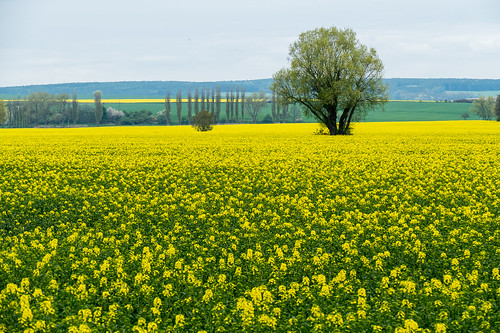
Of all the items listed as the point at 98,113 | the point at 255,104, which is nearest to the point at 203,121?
the point at 98,113

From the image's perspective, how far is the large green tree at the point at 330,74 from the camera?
60.0 m

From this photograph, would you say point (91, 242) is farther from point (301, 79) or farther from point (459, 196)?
point (301, 79)

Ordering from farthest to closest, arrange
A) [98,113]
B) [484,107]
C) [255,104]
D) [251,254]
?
[255,104] → [484,107] → [98,113] → [251,254]

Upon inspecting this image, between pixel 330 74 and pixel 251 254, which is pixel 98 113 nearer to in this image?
pixel 330 74

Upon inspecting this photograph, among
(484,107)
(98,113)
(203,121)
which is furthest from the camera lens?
(484,107)

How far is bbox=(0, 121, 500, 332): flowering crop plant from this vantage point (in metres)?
8.23

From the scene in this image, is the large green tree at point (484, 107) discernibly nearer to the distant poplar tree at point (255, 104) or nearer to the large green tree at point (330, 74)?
the distant poplar tree at point (255, 104)

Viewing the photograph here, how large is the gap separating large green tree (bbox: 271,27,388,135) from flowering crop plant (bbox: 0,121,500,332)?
1428 inches

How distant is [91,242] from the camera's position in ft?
43.2

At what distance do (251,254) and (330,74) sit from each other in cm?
5174

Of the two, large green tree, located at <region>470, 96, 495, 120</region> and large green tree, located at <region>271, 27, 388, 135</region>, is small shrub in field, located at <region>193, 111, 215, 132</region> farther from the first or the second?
large green tree, located at <region>470, 96, 495, 120</region>

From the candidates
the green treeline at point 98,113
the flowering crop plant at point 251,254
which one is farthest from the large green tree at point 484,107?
the flowering crop plant at point 251,254

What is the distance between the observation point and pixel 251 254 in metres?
11.2

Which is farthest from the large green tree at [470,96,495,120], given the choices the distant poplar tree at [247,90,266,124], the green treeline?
the distant poplar tree at [247,90,266,124]
